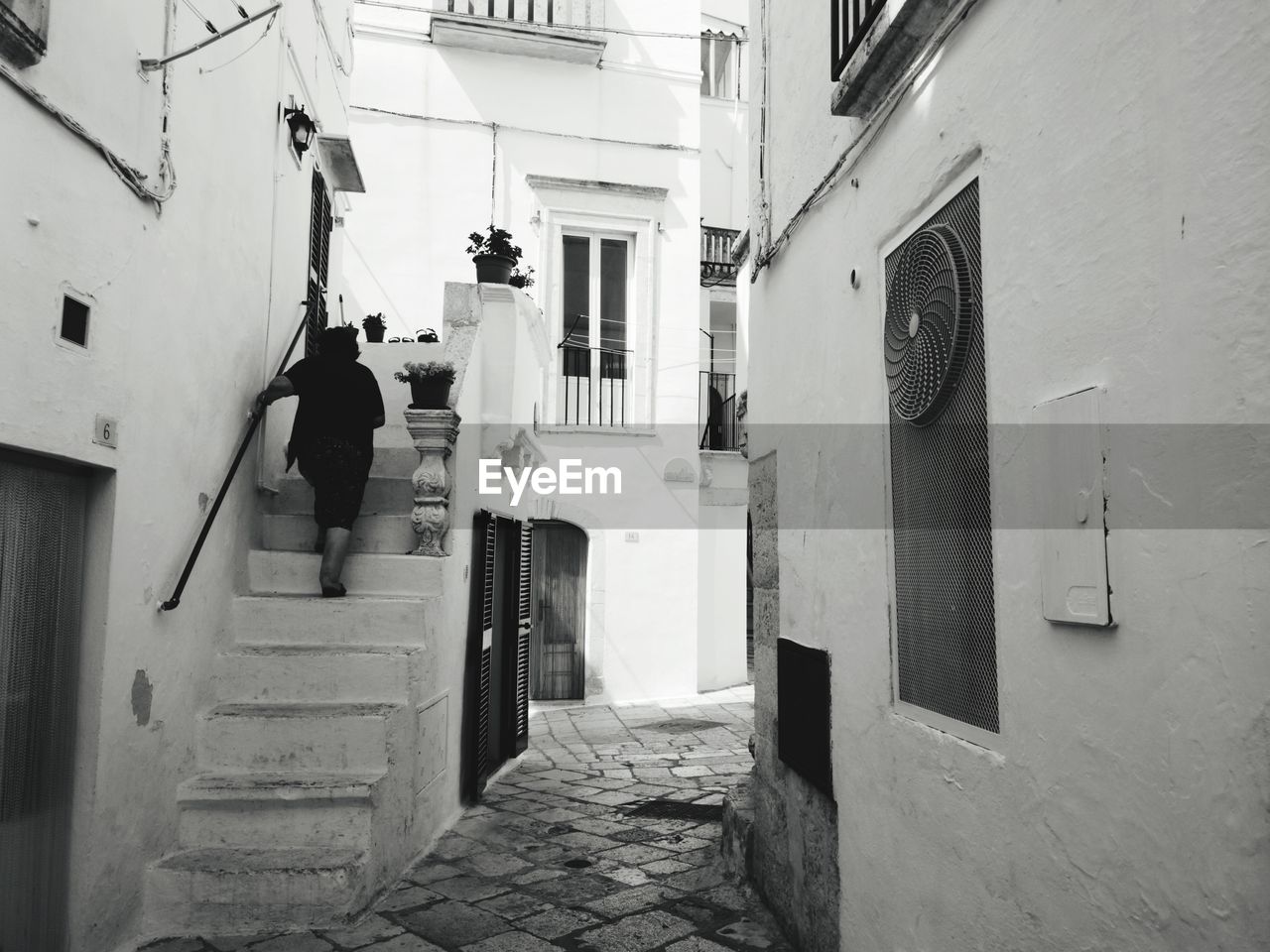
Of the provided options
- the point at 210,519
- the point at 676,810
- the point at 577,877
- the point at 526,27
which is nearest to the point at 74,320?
the point at 210,519

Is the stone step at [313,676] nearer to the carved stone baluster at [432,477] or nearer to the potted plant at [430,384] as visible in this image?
the carved stone baluster at [432,477]

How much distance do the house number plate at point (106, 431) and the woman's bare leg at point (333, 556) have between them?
181cm

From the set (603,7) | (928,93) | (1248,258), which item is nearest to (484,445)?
(928,93)

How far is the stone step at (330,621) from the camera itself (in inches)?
219

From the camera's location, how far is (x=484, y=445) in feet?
22.9

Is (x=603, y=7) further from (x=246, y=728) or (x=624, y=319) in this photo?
(x=246, y=728)

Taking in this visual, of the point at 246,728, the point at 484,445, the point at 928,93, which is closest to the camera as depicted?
the point at 928,93

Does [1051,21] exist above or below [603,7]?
below

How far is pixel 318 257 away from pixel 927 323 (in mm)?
6421

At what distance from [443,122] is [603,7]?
8.77ft

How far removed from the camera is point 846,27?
3717 mm

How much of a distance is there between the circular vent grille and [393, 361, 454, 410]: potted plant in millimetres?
3401

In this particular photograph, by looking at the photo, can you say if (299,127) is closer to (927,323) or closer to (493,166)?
(927,323)

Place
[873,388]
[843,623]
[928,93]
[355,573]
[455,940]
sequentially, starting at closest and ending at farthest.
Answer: [928,93] → [873,388] → [843,623] → [455,940] → [355,573]
